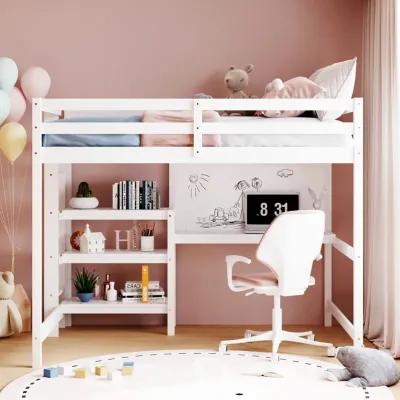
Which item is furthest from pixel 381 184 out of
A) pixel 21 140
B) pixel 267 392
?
pixel 21 140

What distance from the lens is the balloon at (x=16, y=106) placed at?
4988 millimetres

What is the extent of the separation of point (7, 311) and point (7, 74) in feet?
4.65

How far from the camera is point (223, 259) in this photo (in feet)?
17.8

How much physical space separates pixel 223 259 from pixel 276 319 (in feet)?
3.44


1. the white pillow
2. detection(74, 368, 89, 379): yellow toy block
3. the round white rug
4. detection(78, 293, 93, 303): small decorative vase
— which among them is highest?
the white pillow

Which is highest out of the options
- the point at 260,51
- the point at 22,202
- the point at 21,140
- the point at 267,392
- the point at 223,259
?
the point at 260,51

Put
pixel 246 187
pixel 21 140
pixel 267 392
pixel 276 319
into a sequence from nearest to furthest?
pixel 267 392 < pixel 276 319 < pixel 21 140 < pixel 246 187

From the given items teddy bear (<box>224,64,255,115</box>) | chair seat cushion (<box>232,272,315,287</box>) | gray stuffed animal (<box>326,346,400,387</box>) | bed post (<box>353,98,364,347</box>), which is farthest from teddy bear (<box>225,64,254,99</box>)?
gray stuffed animal (<box>326,346,400,387</box>)

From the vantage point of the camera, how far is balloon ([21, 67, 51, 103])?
5.04 meters

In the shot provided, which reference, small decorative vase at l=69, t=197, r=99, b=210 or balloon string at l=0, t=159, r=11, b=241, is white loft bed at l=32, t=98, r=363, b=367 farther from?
balloon string at l=0, t=159, r=11, b=241

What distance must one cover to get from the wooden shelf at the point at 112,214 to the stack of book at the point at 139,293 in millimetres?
442

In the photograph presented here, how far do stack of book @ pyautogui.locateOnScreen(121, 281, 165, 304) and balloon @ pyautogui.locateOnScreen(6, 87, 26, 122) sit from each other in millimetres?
1244

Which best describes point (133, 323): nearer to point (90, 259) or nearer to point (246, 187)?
point (90, 259)

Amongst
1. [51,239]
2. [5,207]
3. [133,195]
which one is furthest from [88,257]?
[5,207]
